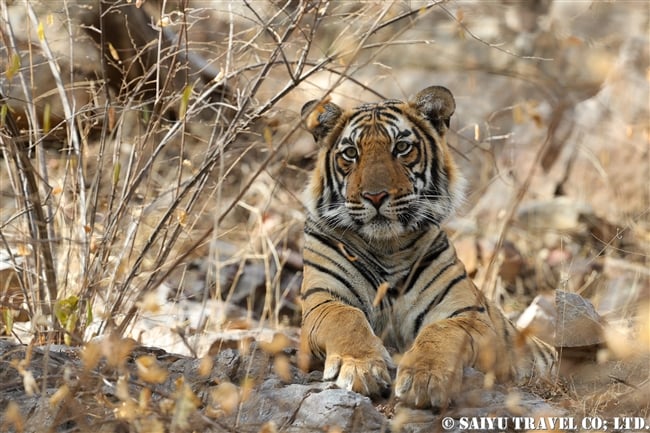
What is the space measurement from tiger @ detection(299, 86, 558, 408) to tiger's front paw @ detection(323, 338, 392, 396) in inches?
12.1

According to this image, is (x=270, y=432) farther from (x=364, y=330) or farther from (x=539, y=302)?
(x=539, y=302)

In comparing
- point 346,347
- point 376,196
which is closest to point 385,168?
point 376,196

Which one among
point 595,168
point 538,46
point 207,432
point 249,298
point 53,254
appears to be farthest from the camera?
point 538,46

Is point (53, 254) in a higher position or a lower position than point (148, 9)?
lower

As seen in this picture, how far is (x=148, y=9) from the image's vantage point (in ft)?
24.3

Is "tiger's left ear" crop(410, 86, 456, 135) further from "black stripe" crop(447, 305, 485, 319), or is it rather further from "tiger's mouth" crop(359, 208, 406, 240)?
"black stripe" crop(447, 305, 485, 319)

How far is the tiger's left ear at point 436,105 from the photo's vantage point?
510cm

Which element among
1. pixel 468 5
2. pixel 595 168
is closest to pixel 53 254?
pixel 468 5

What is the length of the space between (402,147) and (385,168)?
10.3 inches

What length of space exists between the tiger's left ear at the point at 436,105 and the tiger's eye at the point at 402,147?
29 cm

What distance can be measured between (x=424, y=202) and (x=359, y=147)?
437 millimetres

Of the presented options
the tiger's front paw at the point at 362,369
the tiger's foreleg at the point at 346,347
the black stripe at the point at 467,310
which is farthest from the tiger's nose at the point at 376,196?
the tiger's front paw at the point at 362,369

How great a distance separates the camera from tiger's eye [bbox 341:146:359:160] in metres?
4.92

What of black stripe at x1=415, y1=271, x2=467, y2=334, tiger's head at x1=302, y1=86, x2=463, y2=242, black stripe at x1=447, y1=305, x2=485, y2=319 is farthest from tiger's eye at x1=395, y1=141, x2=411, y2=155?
black stripe at x1=447, y1=305, x2=485, y2=319
